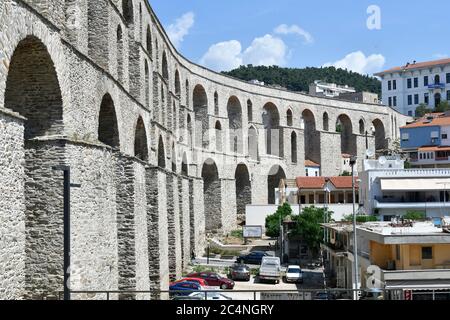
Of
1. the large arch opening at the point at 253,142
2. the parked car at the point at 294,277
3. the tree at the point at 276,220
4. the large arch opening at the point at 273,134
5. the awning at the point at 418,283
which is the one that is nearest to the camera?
the awning at the point at 418,283

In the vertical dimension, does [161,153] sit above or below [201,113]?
below

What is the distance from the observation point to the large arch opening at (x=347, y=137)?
255ft

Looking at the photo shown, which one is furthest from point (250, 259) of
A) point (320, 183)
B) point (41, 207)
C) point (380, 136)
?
A: point (380, 136)

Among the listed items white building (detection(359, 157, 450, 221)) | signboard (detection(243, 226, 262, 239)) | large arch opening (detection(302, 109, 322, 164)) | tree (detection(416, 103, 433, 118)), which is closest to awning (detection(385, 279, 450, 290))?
white building (detection(359, 157, 450, 221))

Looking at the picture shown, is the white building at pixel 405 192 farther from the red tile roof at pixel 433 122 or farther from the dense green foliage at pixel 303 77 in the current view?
the dense green foliage at pixel 303 77

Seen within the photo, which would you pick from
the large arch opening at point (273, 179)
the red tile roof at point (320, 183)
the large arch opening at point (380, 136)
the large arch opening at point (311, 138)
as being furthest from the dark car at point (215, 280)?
the large arch opening at point (380, 136)

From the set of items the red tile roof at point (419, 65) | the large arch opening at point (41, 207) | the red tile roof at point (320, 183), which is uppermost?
the red tile roof at point (419, 65)

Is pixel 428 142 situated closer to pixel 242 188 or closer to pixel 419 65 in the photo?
pixel 242 188

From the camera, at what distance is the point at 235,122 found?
204 feet

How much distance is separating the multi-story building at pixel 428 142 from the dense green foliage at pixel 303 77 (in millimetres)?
85838

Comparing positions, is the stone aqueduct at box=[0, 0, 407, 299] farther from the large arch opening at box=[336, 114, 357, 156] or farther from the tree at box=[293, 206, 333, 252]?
the large arch opening at box=[336, 114, 357, 156]

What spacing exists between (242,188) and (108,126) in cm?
3851

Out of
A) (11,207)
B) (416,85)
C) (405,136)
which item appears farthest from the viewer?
(416,85)
